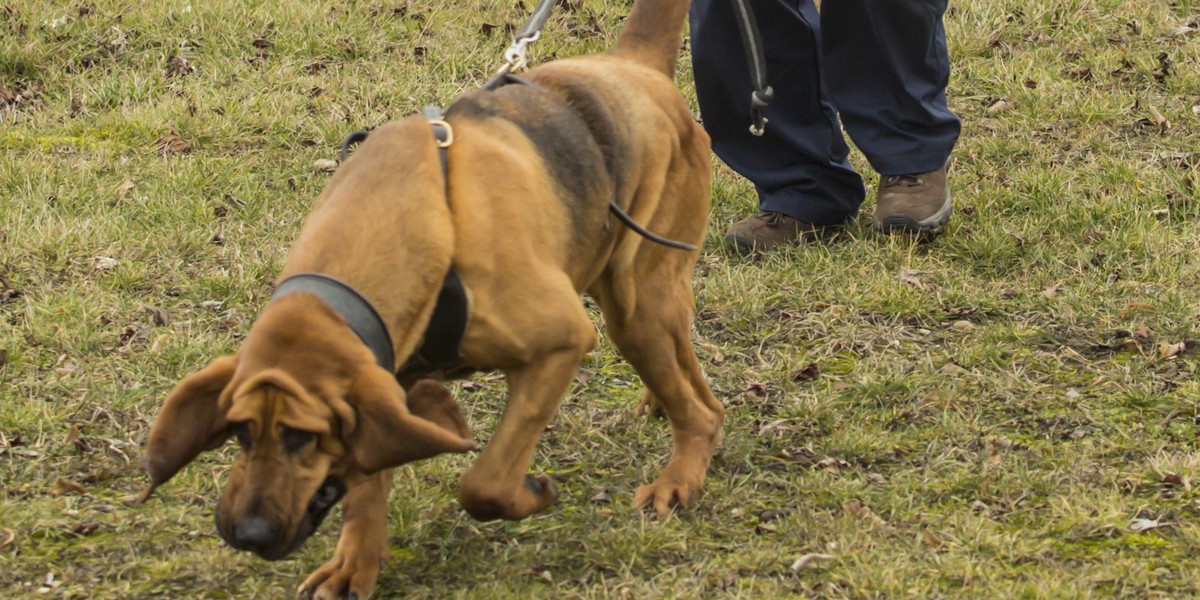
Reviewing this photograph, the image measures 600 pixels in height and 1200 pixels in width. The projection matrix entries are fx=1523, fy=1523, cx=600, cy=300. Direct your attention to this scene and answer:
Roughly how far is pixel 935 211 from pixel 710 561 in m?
2.82

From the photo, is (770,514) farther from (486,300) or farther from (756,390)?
(486,300)

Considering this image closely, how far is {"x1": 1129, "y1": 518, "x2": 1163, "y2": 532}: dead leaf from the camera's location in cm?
418

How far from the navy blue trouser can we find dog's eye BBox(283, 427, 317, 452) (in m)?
3.67

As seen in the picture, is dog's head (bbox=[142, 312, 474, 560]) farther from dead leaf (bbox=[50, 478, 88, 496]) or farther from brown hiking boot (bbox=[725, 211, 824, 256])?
brown hiking boot (bbox=[725, 211, 824, 256])

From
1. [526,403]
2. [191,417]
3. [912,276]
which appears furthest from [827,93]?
[191,417]

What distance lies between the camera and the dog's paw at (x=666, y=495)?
175 inches

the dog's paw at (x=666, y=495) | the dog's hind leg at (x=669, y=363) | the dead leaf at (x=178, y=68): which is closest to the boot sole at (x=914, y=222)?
the dog's hind leg at (x=669, y=363)

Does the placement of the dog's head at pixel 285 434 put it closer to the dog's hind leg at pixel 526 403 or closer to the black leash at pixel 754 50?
the dog's hind leg at pixel 526 403

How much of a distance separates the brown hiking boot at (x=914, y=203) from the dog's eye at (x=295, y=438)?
3.75 meters

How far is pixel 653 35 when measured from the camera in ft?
16.2

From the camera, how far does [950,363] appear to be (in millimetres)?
5414

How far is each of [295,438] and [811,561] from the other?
152 cm

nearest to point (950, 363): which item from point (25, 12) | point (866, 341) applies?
point (866, 341)

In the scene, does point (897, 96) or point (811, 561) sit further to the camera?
point (897, 96)
